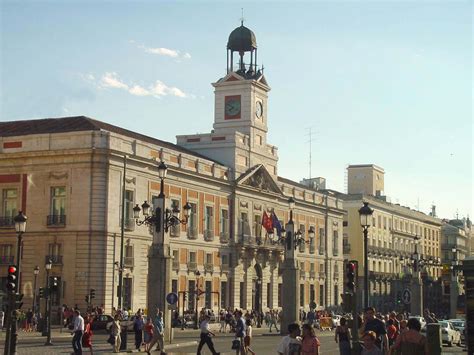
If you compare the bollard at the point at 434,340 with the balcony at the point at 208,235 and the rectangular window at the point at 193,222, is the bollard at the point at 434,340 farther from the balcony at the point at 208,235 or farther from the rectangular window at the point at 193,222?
the balcony at the point at 208,235

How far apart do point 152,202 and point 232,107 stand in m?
22.8

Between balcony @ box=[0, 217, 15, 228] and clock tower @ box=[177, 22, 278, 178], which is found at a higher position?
clock tower @ box=[177, 22, 278, 178]

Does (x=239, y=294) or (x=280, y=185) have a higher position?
(x=280, y=185)

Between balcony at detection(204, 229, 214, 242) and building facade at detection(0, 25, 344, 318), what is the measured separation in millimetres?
78

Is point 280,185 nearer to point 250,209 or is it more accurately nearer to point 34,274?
point 250,209

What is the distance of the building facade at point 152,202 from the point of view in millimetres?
55312

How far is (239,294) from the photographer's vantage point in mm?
72438

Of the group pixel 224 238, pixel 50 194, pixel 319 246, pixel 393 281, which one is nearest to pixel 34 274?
pixel 50 194

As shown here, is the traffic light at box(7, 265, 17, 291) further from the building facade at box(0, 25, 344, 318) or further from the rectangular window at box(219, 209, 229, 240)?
the rectangular window at box(219, 209, 229, 240)

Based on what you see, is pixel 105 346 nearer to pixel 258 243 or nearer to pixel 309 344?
pixel 309 344

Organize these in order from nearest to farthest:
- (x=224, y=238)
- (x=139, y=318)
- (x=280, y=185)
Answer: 1. (x=139, y=318)
2. (x=224, y=238)
3. (x=280, y=185)

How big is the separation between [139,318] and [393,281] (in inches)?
3072

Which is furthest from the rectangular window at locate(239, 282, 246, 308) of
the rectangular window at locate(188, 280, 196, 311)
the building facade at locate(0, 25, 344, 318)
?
the rectangular window at locate(188, 280, 196, 311)

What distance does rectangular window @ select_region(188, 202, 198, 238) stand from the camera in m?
65.5
